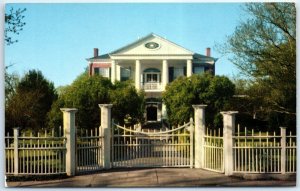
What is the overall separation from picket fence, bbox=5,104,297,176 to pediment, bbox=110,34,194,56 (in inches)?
290

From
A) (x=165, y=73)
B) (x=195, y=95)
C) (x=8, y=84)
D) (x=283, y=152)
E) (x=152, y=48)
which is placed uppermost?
(x=152, y=48)

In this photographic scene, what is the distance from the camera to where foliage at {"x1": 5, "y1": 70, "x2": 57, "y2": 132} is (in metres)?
8.62

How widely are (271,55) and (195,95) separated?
581 centimetres

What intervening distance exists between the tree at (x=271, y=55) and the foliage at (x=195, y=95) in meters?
4.04

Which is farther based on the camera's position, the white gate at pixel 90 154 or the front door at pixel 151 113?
the front door at pixel 151 113

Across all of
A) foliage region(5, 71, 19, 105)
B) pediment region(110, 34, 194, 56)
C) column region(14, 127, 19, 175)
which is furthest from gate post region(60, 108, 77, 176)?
pediment region(110, 34, 194, 56)

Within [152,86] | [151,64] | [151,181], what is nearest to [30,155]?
[151,181]

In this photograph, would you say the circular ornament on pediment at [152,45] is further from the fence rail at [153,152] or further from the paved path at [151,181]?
the paved path at [151,181]

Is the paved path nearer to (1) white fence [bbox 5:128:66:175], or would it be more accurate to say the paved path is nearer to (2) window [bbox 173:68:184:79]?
(1) white fence [bbox 5:128:66:175]

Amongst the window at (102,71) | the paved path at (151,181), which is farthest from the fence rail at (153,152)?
the window at (102,71)

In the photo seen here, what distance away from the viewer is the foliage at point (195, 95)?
1230 centimetres

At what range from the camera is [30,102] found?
419 inches

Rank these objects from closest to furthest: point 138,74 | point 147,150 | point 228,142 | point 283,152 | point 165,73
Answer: point 283,152 → point 228,142 → point 147,150 → point 138,74 → point 165,73

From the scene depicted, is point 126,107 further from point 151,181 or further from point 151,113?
point 151,181
